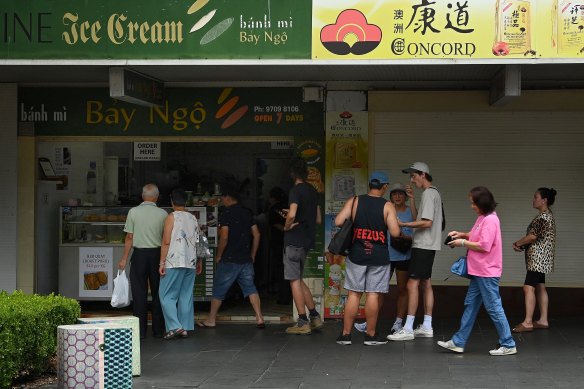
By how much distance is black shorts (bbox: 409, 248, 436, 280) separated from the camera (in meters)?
10.4

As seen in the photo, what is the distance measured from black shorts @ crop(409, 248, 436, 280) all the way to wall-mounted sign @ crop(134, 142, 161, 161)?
4.08m

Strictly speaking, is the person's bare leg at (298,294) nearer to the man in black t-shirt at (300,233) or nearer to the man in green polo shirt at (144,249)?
the man in black t-shirt at (300,233)

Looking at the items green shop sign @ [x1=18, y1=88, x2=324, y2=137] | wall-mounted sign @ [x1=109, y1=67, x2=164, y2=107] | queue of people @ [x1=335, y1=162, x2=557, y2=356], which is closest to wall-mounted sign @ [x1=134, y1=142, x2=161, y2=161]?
green shop sign @ [x1=18, y1=88, x2=324, y2=137]

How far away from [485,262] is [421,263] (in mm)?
1208

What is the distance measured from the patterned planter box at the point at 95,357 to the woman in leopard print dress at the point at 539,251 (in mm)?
5205

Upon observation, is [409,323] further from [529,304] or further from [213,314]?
[213,314]

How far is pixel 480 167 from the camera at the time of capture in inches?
472

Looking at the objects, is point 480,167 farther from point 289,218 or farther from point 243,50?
point 243,50

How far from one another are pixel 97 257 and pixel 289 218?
346 centimetres

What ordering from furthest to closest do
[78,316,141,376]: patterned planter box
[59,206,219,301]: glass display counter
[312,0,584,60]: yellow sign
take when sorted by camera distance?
[59,206,219,301]: glass display counter
[312,0,584,60]: yellow sign
[78,316,141,376]: patterned planter box

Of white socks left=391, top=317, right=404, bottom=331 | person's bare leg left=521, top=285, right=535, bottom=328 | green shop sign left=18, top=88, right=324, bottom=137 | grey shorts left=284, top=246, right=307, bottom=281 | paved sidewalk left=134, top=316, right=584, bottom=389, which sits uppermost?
green shop sign left=18, top=88, right=324, bottom=137

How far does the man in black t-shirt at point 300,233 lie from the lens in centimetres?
1084

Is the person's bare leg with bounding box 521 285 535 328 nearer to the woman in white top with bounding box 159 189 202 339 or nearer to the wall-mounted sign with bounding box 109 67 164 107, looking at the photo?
the woman in white top with bounding box 159 189 202 339

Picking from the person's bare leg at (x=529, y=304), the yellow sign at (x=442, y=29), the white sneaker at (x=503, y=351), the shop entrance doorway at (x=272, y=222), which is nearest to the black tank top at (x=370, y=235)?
the white sneaker at (x=503, y=351)
